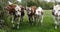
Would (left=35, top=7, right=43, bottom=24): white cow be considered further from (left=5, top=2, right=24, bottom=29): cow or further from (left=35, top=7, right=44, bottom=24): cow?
(left=5, top=2, right=24, bottom=29): cow

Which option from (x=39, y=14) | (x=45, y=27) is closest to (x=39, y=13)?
(x=39, y=14)

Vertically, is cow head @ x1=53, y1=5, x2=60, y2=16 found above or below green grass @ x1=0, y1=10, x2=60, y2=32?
above

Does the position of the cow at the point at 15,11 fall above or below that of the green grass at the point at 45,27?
above

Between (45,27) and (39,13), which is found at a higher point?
(39,13)

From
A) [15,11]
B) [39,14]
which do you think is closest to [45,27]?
[39,14]

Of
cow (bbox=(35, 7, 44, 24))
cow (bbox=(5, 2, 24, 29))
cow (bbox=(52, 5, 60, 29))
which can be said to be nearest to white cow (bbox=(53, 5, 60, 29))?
cow (bbox=(52, 5, 60, 29))

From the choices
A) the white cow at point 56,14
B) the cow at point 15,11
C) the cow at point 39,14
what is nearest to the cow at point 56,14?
the white cow at point 56,14

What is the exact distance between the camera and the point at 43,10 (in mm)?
2713

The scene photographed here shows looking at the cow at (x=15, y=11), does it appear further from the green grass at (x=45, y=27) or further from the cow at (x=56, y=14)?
the cow at (x=56, y=14)

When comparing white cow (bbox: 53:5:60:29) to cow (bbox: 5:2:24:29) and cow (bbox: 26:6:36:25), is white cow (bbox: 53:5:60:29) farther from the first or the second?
cow (bbox: 5:2:24:29)

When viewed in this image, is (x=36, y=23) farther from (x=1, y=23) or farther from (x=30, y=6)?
(x=1, y=23)

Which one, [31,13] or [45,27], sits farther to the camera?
[31,13]

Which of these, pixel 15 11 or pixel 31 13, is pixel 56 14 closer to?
pixel 31 13

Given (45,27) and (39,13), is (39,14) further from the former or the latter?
(45,27)
